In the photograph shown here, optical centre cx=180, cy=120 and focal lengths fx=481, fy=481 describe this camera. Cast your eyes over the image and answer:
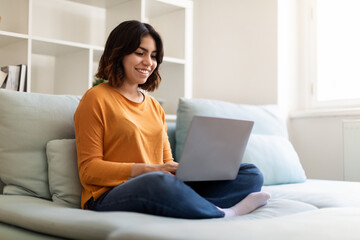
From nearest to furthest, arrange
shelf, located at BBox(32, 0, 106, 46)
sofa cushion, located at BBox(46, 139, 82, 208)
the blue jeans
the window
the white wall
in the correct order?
the blue jeans
sofa cushion, located at BBox(46, 139, 82, 208)
shelf, located at BBox(32, 0, 106, 46)
the window
the white wall


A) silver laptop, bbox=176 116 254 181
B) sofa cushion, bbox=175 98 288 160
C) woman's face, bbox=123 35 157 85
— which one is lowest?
silver laptop, bbox=176 116 254 181

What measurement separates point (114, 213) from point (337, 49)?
8.11 feet

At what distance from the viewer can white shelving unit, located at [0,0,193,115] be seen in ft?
9.19

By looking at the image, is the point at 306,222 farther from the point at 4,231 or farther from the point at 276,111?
the point at 276,111

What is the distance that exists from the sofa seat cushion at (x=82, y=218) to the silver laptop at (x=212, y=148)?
173 mm

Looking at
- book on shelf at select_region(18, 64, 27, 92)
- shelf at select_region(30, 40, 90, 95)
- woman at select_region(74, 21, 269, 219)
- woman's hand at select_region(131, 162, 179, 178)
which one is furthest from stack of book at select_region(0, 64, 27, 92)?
woman's hand at select_region(131, 162, 179, 178)

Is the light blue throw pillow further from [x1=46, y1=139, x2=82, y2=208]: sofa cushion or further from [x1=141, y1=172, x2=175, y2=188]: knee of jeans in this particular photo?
[x1=141, y1=172, x2=175, y2=188]: knee of jeans

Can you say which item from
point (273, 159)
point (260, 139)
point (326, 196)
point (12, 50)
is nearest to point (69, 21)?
point (12, 50)

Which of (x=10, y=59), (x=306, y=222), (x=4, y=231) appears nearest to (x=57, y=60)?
(x=10, y=59)

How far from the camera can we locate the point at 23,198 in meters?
1.65

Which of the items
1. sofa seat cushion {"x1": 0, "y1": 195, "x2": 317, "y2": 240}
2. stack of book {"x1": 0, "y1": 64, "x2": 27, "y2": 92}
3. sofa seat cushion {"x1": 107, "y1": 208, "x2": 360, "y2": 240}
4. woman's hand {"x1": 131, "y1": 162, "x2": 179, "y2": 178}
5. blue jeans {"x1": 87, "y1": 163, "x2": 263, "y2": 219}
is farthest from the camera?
stack of book {"x1": 0, "y1": 64, "x2": 27, "y2": 92}

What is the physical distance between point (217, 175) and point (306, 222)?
1.47ft

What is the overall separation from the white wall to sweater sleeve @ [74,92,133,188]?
1887 millimetres

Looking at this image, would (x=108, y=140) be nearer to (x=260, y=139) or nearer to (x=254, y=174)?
(x=254, y=174)
